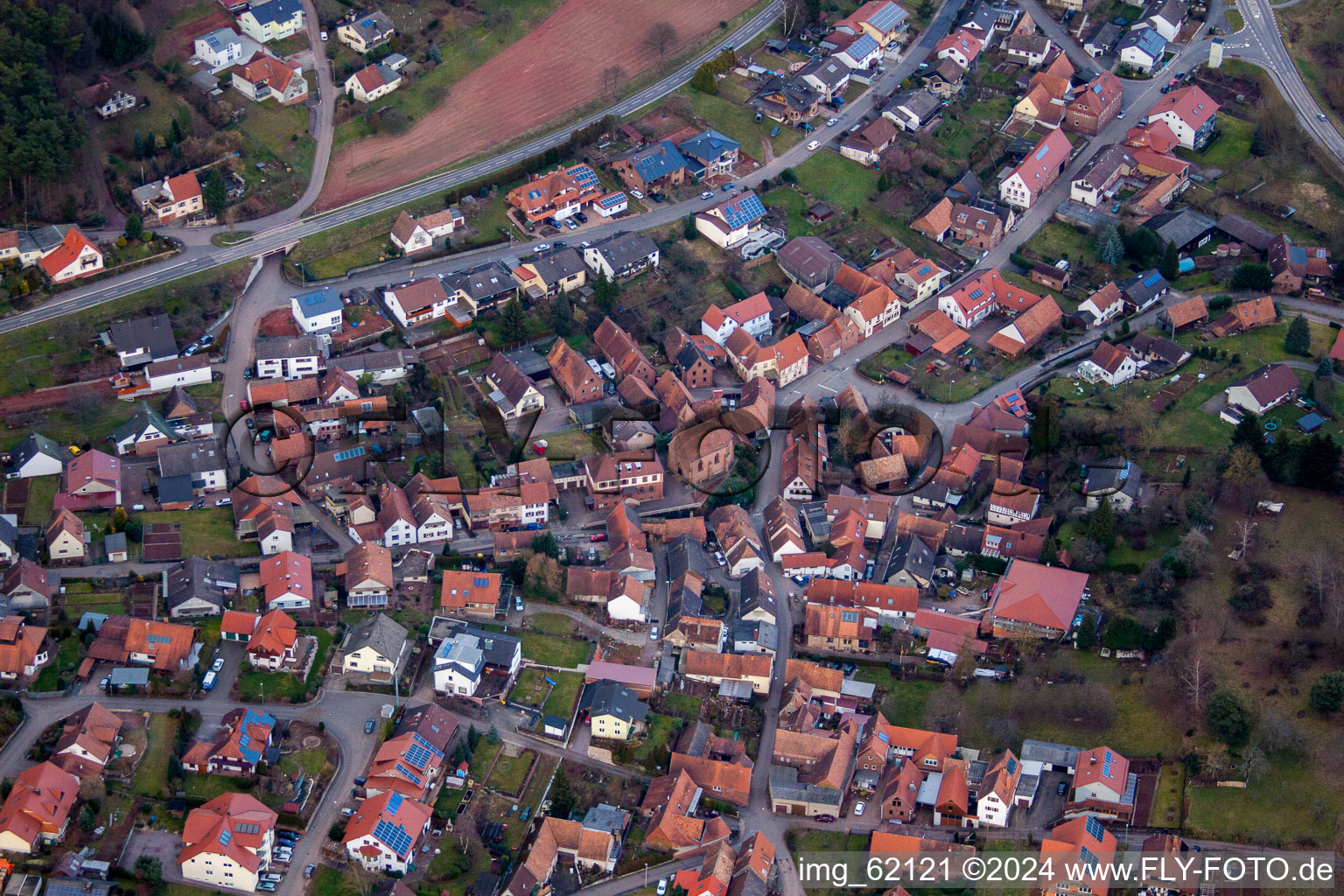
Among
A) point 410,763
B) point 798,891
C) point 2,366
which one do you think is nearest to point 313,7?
point 2,366

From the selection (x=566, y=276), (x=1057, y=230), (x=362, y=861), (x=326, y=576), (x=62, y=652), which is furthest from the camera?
(x=1057, y=230)

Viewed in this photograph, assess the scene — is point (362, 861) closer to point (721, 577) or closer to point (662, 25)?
point (721, 577)

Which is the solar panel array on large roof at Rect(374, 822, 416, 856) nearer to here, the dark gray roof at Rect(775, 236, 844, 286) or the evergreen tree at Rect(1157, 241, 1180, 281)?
the dark gray roof at Rect(775, 236, 844, 286)

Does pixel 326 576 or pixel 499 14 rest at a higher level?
pixel 499 14

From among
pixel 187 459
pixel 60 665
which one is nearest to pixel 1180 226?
pixel 187 459

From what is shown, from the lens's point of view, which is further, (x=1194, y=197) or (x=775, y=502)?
(x=1194, y=197)

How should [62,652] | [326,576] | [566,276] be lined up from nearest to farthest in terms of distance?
[62,652] → [326,576] → [566,276]
